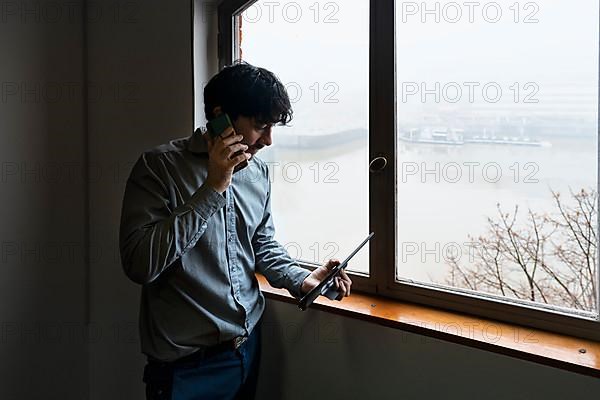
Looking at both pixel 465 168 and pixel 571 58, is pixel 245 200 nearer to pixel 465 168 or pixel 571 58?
pixel 465 168

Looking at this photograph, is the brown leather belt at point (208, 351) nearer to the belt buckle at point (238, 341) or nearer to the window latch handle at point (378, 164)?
the belt buckle at point (238, 341)

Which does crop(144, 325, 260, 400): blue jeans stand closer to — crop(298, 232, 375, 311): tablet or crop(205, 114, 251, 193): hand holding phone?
crop(298, 232, 375, 311): tablet

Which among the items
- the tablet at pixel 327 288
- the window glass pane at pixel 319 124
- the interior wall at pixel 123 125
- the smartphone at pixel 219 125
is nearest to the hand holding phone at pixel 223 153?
the smartphone at pixel 219 125

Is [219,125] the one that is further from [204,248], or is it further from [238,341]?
[238,341]

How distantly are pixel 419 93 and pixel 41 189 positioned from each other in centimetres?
152

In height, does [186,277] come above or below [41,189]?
below

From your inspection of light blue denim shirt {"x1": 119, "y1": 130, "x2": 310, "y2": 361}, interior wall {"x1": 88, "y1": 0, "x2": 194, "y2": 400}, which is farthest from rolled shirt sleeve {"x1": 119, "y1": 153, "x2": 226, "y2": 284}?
interior wall {"x1": 88, "y1": 0, "x2": 194, "y2": 400}

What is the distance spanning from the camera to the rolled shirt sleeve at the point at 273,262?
1608 mm

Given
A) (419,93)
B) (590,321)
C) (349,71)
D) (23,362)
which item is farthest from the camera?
(23,362)

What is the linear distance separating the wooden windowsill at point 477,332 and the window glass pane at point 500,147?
0.08 metres

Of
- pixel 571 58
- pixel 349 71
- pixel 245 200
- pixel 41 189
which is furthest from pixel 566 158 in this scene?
pixel 41 189

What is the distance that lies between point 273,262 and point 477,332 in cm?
56

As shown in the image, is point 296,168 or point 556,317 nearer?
point 556,317

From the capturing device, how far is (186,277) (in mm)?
1464
